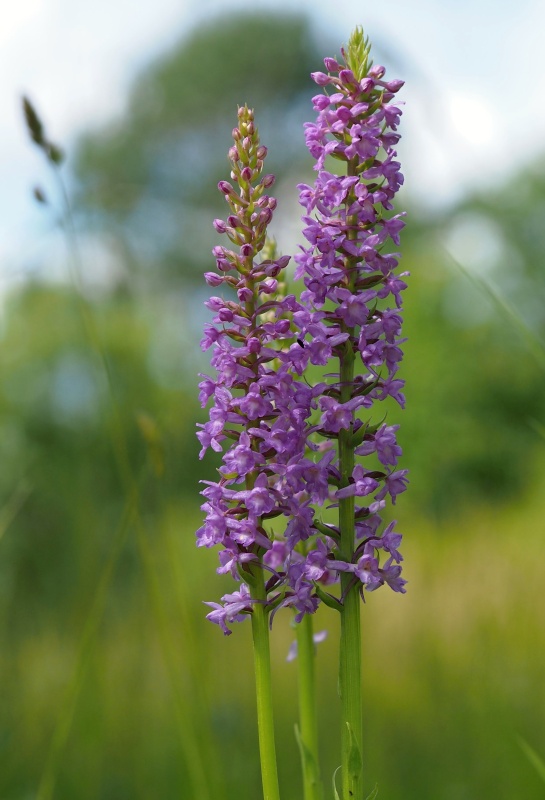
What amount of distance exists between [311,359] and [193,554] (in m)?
12.6

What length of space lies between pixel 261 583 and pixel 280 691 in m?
6.77

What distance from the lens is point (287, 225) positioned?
4.78 m

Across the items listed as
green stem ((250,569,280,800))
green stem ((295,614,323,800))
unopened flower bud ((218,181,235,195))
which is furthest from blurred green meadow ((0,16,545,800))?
unopened flower bud ((218,181,235,195))

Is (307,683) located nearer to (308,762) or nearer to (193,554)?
(308,762)

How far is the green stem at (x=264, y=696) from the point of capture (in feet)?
5.48

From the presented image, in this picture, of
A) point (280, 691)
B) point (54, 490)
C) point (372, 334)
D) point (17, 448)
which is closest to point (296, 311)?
point (372, 334)

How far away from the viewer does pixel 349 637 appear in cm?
169

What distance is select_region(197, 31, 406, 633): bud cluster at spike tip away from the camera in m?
1.66

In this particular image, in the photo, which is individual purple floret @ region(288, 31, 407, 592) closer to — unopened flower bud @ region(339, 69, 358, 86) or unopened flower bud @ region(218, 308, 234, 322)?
unopened flower bud @ region(339, 69, 358, 86)

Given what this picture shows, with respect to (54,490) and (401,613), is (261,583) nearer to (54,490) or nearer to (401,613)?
(401,613)

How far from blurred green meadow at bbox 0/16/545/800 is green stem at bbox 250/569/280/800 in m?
0.77

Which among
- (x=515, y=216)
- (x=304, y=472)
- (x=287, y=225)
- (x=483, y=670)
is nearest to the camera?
(x=304, y=472)

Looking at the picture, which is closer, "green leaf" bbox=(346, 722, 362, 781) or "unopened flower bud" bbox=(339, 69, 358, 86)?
"green leaf" bbox=(346, 722, 362, 781)

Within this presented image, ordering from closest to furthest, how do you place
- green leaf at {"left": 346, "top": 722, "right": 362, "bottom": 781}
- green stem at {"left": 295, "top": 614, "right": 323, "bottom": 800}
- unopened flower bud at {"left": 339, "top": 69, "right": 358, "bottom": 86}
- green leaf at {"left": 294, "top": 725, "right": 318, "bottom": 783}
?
green leaf at {"left": 346, "top": 722, "right": 362, "bottom": 781} → unopened flower bud at {"left": 339, "top": 69, "right": 358, "bottom": 86} → green leaf at {"left": 294, "top": 725, "right": 318, "bottom": 783} → green stem at {"left": 295, "top": 614, "right": 323, "bottom": 800}
